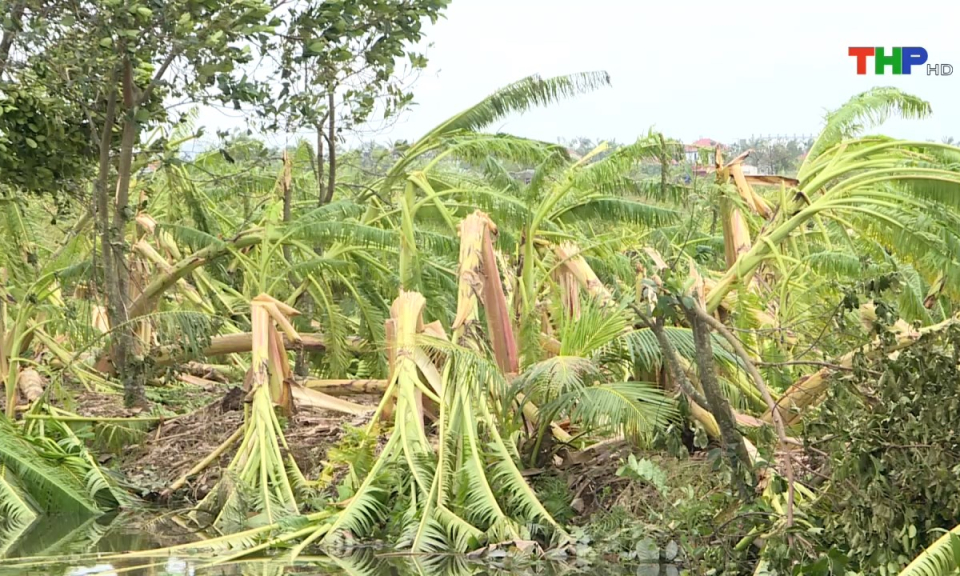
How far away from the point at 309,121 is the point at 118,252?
2112 mm

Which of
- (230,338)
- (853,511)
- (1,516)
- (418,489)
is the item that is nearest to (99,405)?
(230,338)

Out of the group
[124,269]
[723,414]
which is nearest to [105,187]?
[124,269]

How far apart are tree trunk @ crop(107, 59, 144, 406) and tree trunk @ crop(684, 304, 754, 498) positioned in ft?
19.7

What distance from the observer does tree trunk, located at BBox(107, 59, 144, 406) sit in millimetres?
11977

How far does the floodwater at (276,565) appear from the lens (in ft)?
26.5

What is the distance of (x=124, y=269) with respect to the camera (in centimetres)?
1256

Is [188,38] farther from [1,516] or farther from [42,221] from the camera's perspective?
[42,221]

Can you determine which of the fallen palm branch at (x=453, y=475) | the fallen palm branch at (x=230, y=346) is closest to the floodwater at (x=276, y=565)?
the fallen palm branch at (x=453, y=475)

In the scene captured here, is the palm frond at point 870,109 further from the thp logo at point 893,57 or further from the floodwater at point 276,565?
the floodwater at point 276,565

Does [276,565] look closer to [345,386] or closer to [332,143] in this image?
[345,386]

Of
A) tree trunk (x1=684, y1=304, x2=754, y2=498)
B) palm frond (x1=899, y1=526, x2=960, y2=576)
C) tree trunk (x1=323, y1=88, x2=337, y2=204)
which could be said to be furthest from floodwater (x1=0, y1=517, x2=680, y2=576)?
tree trunk (x1=323, y1=88, x2=337, y2=204)

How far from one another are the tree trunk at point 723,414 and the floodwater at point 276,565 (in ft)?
2.37

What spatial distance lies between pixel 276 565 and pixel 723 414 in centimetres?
284

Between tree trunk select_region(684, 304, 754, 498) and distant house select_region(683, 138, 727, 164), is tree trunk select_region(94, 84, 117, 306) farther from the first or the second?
tree trunk select_region(684, 304, 754, 498)
